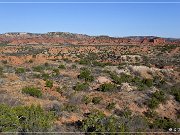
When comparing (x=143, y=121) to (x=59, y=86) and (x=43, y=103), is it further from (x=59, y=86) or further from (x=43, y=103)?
(x=59, y=86)

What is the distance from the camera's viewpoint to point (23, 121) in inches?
616

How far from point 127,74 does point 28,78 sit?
11072 millimetres

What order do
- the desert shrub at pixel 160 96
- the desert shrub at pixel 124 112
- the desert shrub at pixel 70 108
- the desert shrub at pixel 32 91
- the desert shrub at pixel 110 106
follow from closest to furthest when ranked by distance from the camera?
the desert shrub at pixel 70 108 → the desert shrub at pixel 124 112 → the desert shrub at pixel 110 106 → the desert shrub at pixel 32 91 → the desert shrub at pixel 160 96

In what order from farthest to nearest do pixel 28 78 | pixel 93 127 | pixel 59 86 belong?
pixel 28 78, pixel 59 86, pixel 93 127

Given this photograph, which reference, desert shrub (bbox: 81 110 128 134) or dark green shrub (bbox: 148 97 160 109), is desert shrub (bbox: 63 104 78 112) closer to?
desert shrub (bbox: 81 110 128 134)

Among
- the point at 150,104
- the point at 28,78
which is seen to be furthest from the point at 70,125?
the point at 28,78

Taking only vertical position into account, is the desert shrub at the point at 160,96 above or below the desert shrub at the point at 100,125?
below

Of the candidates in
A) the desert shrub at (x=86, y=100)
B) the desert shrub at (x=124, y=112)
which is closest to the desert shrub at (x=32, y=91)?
the desert shrub at (x=86, y=100)

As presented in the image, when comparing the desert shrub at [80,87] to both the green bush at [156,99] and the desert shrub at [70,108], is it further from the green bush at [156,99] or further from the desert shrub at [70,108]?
the desert shrub at [70,108]

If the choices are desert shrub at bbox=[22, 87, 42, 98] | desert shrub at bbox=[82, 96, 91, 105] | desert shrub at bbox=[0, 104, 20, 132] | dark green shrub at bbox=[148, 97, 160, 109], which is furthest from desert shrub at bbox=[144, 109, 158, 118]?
desert shrub at bbox=[0, 104, 20, 132]

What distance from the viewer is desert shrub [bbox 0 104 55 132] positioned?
1490 cm

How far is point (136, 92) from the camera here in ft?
85.5

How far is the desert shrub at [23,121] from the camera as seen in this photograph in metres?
14.9

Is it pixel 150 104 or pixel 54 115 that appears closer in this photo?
pixel 54 115
